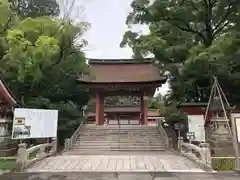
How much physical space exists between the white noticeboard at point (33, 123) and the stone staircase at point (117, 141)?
3426mm

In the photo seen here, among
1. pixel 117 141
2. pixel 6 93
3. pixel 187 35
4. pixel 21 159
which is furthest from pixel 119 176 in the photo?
pixel 187 35

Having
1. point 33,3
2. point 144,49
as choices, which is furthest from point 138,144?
point 33,3

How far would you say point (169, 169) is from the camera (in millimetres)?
8641

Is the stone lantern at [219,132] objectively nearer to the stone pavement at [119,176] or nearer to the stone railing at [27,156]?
the stone pavement at [119,176]

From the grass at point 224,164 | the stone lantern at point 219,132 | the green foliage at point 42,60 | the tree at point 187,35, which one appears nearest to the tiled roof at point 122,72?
the green foliage at point 42,60

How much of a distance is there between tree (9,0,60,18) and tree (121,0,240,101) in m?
18.8

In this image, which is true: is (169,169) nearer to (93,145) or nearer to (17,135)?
(17,135)

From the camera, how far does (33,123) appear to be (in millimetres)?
10234

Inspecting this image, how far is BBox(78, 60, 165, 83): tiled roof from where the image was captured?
20.7m

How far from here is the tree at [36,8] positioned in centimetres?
3121

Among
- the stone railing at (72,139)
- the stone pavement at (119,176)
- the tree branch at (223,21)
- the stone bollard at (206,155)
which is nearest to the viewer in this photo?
the stone pavement at (119,176)

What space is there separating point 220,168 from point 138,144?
775 centimetres

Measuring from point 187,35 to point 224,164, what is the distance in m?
11.2

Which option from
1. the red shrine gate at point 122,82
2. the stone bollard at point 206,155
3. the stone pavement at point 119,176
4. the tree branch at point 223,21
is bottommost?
the stone pavement at point 119,176
